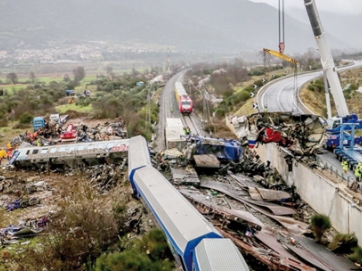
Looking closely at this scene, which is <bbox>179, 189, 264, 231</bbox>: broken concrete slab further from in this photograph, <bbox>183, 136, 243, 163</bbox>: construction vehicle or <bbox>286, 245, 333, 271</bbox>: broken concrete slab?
<bbox>183, 136, 243, 163</bbox>: construction vehicle

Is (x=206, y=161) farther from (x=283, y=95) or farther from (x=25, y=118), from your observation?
(x=25, y=118)

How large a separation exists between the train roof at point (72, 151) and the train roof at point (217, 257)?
18140 millimetres

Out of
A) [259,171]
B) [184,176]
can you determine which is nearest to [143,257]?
[184,176]

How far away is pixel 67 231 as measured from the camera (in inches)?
572

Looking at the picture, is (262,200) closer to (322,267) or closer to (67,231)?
(322,267)

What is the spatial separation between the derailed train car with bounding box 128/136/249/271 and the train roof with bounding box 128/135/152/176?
55.4 inches

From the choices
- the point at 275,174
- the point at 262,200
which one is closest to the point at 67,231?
the point at 262,200

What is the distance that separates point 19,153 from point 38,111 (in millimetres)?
29515

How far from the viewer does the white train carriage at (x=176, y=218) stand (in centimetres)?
1112

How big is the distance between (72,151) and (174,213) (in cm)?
1729

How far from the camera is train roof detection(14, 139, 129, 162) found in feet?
92.1

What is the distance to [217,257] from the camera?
32.0ft

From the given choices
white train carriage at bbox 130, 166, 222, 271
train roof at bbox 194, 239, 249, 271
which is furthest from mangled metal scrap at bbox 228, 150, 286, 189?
train roof at bbox 194, 239, 249, 271

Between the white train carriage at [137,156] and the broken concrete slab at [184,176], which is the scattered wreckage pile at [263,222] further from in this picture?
the white train carriage at [137,156]
